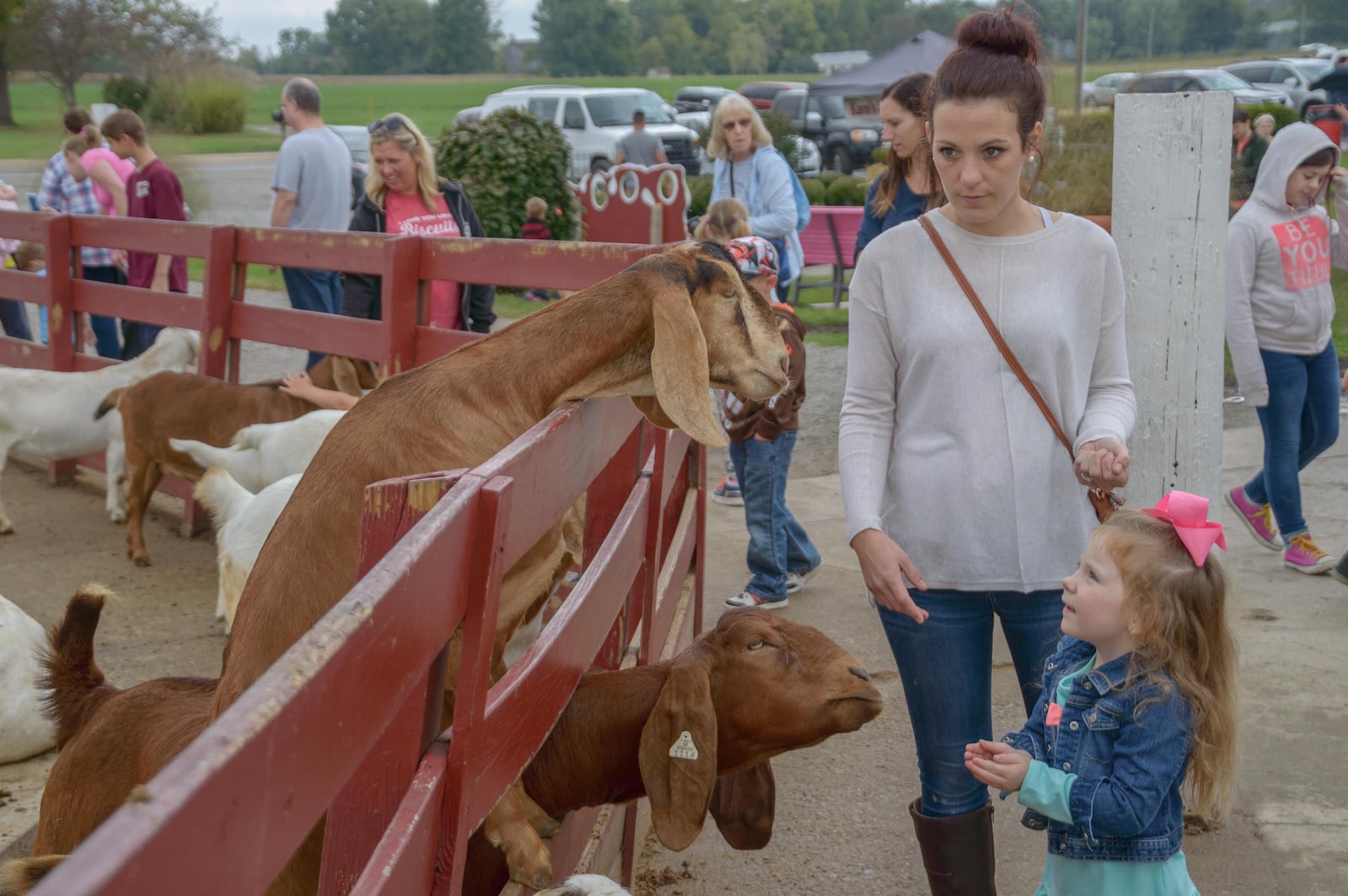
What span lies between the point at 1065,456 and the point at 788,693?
74 cm

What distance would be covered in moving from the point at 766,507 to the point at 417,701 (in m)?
3.90

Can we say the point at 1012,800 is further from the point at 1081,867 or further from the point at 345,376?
the point at 345,376

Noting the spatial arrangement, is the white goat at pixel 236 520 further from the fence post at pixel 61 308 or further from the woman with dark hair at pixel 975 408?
the fence post at pixel 61 308

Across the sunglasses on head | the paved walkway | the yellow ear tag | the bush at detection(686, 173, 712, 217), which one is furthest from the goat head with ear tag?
the bush at detection(686, 173, 712, 217)

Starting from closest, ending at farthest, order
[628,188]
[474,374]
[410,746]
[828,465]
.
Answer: [410,746], [474,374], [828,465], [628,188]

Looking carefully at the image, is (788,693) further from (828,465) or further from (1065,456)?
(828,465)

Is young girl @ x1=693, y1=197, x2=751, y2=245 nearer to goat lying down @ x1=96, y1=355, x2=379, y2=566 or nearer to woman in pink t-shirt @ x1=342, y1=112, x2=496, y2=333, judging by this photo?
woman in pink t-shirt @ x1=342, y1=112, x2=496, y2=333

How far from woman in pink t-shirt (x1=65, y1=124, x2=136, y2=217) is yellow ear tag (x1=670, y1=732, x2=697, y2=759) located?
28.5 ft

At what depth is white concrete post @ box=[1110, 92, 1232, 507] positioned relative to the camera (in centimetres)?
378

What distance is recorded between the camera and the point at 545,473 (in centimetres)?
220

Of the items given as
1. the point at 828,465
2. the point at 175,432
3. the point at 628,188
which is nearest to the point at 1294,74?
the point at 628,188

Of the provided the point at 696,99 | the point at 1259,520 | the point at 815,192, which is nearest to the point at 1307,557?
the point at 1259,520

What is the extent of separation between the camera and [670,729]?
99.2 inches

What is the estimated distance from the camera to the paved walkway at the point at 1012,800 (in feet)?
11.8
